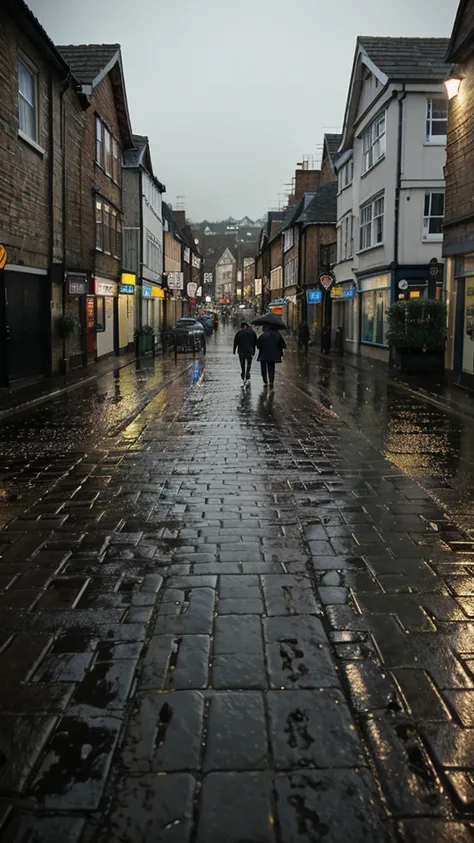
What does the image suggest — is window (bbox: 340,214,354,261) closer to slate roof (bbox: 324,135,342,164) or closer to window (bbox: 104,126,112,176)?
window (bbox: 104,126,112,176)

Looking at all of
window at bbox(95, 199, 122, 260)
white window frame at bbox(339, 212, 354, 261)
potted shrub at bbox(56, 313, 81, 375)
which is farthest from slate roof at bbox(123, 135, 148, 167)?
potted shrub at bbox(56, 313, 81, 375)

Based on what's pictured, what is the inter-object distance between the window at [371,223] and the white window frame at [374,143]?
145 centimetres

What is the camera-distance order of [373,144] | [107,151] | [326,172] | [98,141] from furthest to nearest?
[326,172]
[107,151]
[373,144]
[98,141]

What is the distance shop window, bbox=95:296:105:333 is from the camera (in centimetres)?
2815

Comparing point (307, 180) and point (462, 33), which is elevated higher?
point (307, 180)

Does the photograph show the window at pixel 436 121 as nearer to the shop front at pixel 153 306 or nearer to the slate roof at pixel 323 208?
the shop front at pixel 153 306

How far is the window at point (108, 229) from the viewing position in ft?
94.0

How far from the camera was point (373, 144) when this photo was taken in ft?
97.8

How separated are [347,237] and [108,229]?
1206 centimetres

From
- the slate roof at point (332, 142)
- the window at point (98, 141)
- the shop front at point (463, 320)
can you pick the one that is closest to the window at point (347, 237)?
the slate roof at point (332, 142)

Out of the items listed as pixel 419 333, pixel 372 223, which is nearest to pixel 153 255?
pixel 372 223

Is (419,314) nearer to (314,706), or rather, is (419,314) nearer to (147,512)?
(147,512)

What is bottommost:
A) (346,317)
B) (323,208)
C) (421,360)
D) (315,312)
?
(421,360)

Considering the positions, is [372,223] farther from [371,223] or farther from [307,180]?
[307,180]
